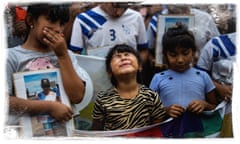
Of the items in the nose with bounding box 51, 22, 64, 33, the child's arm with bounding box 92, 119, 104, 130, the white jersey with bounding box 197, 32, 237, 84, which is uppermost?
the nose with bounding box 51, 22, 64, 33

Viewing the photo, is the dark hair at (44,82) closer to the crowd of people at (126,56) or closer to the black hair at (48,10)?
the crowd of people at (126,56)

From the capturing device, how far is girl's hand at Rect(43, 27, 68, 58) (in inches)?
124

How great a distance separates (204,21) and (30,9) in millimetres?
710

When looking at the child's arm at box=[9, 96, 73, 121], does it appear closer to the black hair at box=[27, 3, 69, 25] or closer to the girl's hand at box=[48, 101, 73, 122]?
the girl's hand at box=[48, 101, 73, 122]

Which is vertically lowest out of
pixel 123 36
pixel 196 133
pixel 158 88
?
pixel 196 133

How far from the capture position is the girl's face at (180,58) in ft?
10.4

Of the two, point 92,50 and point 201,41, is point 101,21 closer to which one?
point 92,50

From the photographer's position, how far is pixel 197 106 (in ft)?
10.5

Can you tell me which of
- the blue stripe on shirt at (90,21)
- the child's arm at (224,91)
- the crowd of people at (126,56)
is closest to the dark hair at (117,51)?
the crowd of people at (126,56)

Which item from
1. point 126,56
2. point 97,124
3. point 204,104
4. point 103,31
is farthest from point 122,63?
point 204,104

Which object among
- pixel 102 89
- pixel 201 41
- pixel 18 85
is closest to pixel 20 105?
pixel 18 85

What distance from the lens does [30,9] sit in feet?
10.3

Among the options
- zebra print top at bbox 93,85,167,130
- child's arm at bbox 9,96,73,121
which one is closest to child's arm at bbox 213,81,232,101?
zebra print top at bbox 93,85,167,130

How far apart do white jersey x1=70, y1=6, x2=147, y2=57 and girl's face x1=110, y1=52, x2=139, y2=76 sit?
0.16 feet
